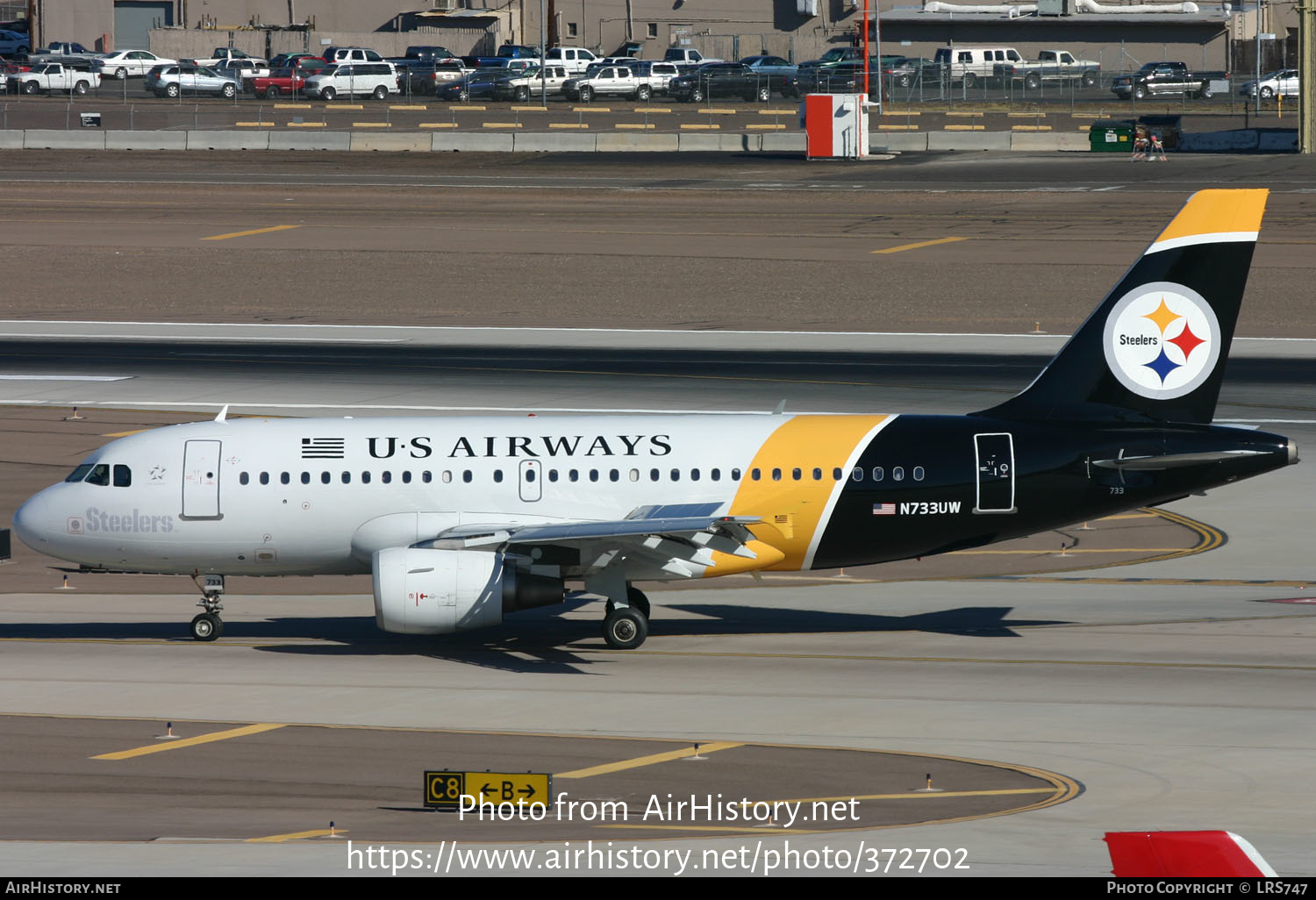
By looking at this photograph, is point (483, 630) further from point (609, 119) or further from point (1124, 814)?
point (609, 119)

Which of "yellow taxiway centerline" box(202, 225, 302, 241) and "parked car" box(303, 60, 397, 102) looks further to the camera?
"parked car" box(303, 60, 397, 102)

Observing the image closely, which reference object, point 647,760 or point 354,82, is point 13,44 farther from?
point 647,760

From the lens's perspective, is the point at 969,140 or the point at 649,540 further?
the point at 969,140

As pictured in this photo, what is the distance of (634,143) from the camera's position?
378 feet

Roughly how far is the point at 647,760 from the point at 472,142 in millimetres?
96304

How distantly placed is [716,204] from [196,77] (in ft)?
220

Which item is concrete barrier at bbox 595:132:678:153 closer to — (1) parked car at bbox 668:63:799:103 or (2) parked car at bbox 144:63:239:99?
(1) parked car at bbox 668:63:799:103

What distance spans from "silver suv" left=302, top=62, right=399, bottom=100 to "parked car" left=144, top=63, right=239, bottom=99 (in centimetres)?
707

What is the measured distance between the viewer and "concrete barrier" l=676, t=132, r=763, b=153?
372ft

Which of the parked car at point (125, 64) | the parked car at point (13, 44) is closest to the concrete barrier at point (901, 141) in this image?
the parked car at point (125, 64)

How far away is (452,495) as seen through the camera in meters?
30.1

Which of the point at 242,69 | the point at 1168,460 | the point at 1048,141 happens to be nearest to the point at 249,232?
the point at 1048,141

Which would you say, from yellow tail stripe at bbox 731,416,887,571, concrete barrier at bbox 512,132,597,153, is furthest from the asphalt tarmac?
concrete barrier at bbox 512,132,597,153

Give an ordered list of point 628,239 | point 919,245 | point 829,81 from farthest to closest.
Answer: point 829,81 < point 628,239 < point 919,245
